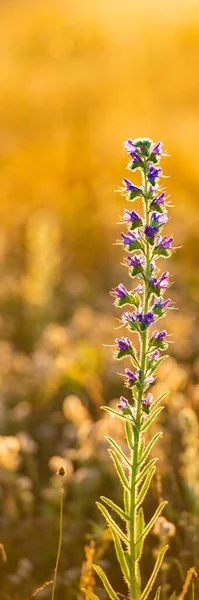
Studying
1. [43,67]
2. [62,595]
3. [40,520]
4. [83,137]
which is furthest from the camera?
[43,67]

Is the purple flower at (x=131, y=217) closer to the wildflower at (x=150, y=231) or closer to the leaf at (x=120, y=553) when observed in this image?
the wildflower at (x=150, y=231)

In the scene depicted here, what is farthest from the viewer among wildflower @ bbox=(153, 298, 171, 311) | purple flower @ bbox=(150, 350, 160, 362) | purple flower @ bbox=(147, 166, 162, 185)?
purple flower @ bbox=(150, 350, 160, 362)

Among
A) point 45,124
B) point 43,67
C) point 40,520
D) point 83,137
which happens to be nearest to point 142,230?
point 40,520

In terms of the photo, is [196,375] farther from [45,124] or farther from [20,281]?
[45,124]

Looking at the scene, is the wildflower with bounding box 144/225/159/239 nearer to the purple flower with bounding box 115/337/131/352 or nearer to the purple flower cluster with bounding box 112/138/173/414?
the purple flower cluster with bounding box 112/138/173/414

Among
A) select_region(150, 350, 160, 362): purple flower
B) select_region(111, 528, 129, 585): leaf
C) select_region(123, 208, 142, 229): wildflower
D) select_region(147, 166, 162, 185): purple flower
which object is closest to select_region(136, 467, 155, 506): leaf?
select_region(111, 528, 129, 585): leaf

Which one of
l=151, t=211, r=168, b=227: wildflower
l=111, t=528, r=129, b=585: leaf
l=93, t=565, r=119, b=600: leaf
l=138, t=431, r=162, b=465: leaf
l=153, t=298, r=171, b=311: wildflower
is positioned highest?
l=151, t=211, r=168, b=227: wildflower
